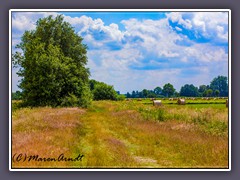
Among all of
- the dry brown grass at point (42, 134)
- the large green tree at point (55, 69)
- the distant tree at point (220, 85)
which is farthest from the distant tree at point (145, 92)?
the large green tree at point (55, 69)

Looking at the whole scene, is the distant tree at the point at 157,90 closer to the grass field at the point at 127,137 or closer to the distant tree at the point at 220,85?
the grass field at the point at 127,137

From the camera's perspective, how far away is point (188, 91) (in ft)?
44.9

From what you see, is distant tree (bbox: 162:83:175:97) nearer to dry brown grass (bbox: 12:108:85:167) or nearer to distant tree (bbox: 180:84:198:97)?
distant tree (bbox: 180:84:198:97)

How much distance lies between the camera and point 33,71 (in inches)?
809

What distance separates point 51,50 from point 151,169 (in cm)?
1286

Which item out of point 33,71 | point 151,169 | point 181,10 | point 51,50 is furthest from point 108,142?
point 51,50

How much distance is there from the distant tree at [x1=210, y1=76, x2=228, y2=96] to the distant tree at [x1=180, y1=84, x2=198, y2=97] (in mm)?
643

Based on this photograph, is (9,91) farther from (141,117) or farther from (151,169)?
(141,117)

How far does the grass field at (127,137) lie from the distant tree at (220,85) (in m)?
0.48

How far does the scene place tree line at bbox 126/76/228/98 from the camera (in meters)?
12.9

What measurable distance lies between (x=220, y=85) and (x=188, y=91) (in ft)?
4.01

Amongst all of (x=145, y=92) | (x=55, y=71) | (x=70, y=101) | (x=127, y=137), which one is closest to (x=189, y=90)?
(x=145, y=92)

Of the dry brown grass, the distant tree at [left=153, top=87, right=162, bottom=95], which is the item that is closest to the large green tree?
the dry brown grass

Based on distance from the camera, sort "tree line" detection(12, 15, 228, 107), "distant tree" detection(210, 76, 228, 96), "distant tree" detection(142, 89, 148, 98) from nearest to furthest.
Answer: "distant tree" detection(210, 76, 228, 96) < "distant tree" detection(142, 89, 148, 98) < "tree line" detection(12, 15, 228, 107)
